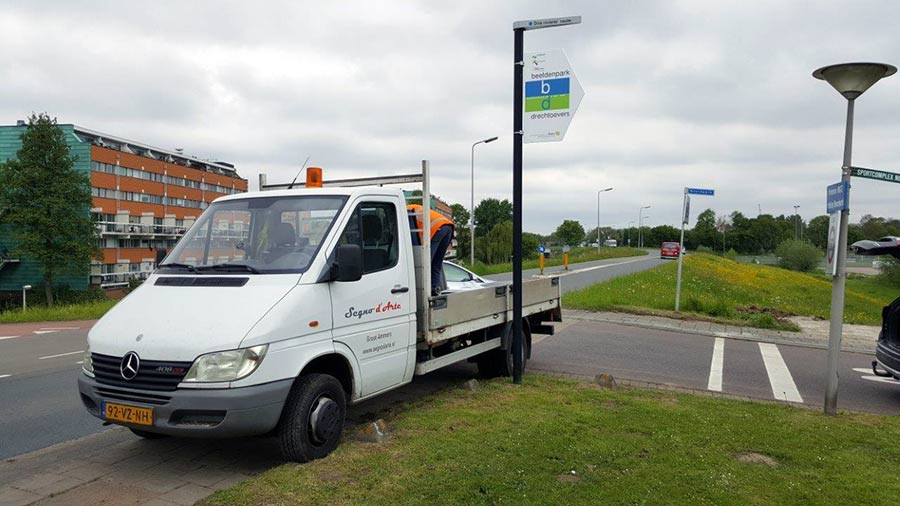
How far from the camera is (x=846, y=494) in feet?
13.9

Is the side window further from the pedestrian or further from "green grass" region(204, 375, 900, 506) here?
"green grass" region(204, 375, 900, 506)

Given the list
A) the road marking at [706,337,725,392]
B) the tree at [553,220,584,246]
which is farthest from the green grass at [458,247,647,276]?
the road marking at [706,337,725,392]

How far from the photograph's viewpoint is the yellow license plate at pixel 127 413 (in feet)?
14.0

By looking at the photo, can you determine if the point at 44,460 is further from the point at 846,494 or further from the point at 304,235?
the point at 846,494

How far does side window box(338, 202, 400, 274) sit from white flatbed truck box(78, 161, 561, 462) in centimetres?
1

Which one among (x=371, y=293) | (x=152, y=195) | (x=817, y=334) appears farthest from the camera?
(x=152, y=195)

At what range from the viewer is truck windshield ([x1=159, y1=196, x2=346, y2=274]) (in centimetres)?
500

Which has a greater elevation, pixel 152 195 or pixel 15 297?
pixel 152 195

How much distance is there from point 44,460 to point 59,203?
146ft

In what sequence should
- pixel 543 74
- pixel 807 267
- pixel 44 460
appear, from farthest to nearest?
pixel 807 267 → pixel 543 74 → pixel 44 460

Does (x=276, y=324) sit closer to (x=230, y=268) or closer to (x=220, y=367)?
(x=220, y=367)

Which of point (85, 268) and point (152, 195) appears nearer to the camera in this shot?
point (85, 268)

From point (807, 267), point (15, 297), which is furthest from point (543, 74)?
point (807, 267)

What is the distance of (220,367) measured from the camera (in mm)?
4199
